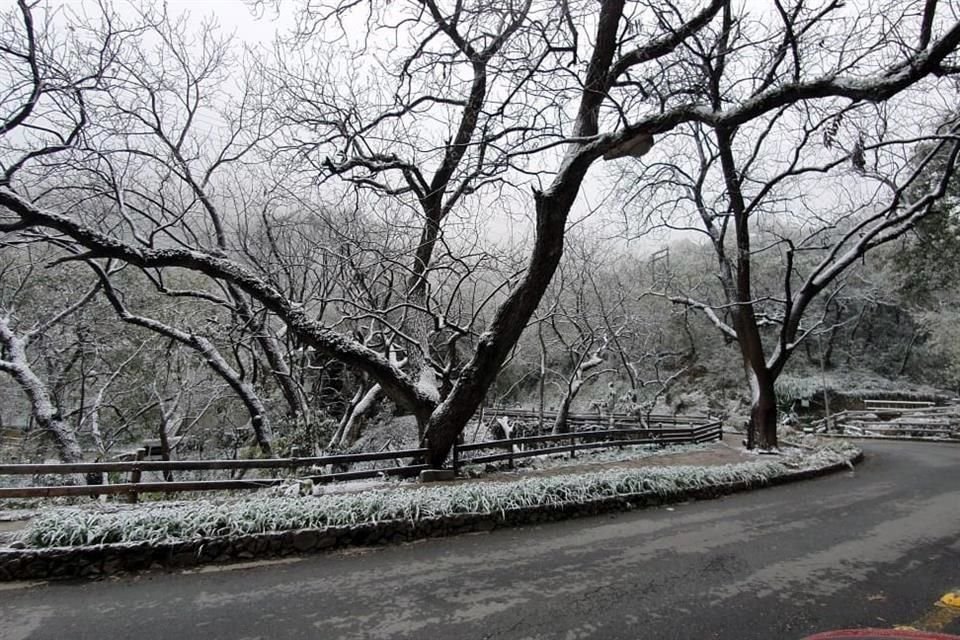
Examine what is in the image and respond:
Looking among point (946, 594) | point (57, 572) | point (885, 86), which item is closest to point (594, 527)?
point (946, 594)

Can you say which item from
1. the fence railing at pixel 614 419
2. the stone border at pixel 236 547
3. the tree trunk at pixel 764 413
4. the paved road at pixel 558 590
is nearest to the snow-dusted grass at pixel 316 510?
the stone border at pixel 236 547

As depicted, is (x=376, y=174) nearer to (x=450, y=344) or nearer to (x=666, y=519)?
(x=450, y=344)

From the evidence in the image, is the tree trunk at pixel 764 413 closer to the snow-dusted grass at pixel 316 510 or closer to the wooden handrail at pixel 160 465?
the snow-dusted grass at pixel 316 510

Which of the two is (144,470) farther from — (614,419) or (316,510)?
(614,419)

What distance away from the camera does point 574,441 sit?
11531mm

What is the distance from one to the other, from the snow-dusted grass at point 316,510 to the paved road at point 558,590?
40 centimetres

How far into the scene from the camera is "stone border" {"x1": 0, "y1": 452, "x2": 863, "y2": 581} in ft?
14.5

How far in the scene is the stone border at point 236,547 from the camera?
4.43 metres

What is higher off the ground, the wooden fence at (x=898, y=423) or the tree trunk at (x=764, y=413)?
the tree trunk at (x=764, y=413)

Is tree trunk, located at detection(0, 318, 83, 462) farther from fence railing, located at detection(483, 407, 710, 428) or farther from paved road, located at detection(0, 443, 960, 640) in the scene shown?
fence railing, located at detection(483, 407, 710, 428)

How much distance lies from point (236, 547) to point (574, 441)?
27.1 feet

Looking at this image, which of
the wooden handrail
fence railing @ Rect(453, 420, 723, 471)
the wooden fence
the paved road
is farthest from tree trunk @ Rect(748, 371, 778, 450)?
the wooden fence

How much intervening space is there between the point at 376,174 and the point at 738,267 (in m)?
9.53

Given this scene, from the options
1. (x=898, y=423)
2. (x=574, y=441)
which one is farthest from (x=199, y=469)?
(x=898, y=423)
